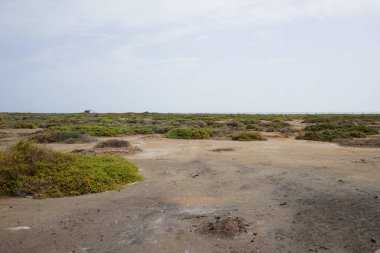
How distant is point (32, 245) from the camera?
263 inches

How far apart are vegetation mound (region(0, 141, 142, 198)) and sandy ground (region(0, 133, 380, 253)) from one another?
52cm

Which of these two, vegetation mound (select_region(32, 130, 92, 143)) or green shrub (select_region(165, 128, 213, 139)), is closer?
vegetation mound (select_region(32, 130, 92, 143))

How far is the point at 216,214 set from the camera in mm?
8242

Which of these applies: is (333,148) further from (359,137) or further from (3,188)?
(3,188)

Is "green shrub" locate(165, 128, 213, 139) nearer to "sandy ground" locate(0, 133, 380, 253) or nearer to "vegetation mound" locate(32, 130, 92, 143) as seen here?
"vegetation mound" locate(32, 130, 92, 143)

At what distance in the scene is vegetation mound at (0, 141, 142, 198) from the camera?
10.3 metres

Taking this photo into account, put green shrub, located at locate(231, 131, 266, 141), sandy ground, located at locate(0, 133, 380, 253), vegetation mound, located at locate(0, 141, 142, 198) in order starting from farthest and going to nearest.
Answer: green shrub, located at locate(231, 131, 266, 141) < vegetation mound, located at locate(0, 141, 142, 198) < sandy ground, located at locate(0, 133, 380, 253)

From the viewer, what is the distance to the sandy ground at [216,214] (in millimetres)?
6629

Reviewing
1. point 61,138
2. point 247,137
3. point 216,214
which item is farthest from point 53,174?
point 247,137

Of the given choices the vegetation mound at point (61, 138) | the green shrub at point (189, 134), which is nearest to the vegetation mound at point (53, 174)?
the vegetation mound at point (61, 138)

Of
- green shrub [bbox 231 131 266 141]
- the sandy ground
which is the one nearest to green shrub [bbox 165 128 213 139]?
green shrub [bbox 231 131 266 141]

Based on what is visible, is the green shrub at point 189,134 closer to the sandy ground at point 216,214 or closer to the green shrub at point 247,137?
the green shrub at point 247,137

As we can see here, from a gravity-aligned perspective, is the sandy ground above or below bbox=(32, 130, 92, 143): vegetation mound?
below

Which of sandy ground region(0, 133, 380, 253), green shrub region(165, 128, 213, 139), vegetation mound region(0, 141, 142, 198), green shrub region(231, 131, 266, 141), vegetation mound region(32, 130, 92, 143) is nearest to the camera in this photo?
sandy ground region(0, 133, 380, 253)
